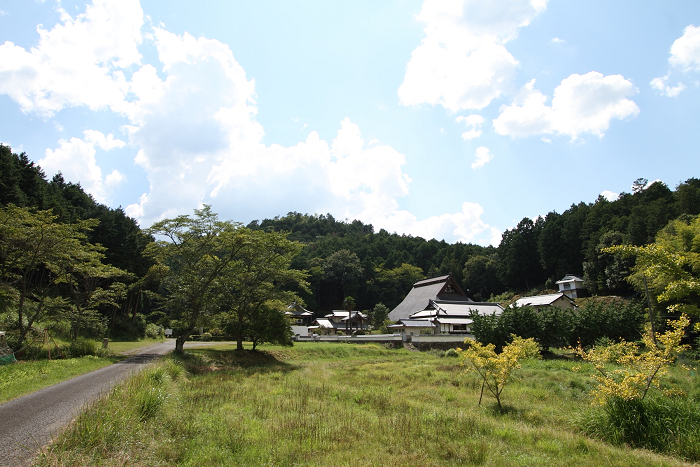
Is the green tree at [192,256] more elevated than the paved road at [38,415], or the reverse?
the green tree at [192,256]

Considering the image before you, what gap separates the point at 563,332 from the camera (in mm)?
27891

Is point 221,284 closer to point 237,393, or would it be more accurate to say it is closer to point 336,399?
point 237,393

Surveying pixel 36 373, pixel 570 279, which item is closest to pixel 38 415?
pixel 36 373

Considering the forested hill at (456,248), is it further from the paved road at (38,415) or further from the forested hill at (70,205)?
the paved road at (38,415)

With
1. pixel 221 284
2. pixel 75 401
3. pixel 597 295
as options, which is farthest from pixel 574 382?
pixel 597 295

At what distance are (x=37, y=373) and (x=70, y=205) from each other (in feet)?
115

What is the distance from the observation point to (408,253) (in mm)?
87688

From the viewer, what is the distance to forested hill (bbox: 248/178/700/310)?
4859 centimetres

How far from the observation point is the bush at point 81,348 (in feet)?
62.2

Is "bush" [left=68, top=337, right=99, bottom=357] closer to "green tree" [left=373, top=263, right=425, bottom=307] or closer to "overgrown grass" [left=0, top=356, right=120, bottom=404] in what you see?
"overgrown grass" [left=0, top=356, right=120, bottom=404]

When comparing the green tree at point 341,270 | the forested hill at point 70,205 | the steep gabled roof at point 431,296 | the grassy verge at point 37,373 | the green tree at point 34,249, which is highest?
the forested hill at point 70,205

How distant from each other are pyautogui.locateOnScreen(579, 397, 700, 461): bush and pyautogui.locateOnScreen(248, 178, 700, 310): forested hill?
40018mm

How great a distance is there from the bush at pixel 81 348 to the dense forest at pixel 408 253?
4331mm

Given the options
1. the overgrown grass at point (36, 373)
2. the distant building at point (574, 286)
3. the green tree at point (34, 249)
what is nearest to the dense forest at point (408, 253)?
the distant building at point (574, 286)
